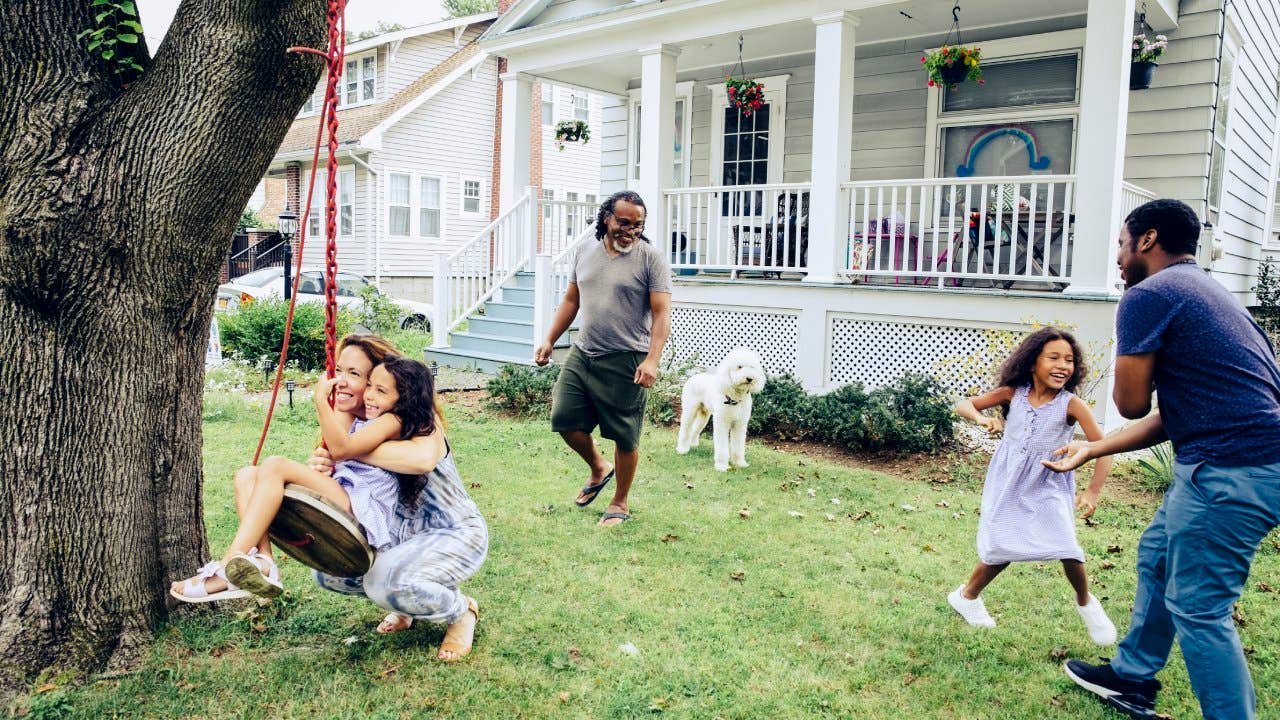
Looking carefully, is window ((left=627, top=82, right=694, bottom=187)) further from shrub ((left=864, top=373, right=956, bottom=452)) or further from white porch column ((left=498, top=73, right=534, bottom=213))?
shrub ((left=864, top=373, right=956, bottom=452))

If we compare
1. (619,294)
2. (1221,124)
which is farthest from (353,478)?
(1221,124)

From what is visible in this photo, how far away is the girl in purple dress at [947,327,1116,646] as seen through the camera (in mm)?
3553

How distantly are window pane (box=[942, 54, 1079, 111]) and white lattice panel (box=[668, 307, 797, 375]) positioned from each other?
131 inches

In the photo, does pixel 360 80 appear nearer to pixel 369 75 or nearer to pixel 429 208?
pixel 369 75

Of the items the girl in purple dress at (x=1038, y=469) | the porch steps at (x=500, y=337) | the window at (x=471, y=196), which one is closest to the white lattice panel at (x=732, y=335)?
the porch steps at (x=500, y=337)

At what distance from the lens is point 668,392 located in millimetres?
8648

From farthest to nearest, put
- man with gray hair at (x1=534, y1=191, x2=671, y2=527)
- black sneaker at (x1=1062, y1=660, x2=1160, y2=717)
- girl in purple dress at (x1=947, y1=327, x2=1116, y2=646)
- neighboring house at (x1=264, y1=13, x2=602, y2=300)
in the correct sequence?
1. neighboring house at (x1=264, y1=13, x2=602, y2=300)
2. man with gray hair at (x1=534, y1=191, x2=671, y2=527)
3. girl in purple dress at (x1=947, y1=327, x2=1116, y2=646)
4. black sneaker at (x1=1062, y1=660, x2=1160, y2=717)

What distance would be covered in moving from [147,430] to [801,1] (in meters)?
7.77

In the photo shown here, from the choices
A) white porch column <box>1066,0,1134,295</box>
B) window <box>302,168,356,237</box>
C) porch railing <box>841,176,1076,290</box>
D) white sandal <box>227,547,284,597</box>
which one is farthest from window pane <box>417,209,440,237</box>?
white sandal <box>227,547,284,597</box>

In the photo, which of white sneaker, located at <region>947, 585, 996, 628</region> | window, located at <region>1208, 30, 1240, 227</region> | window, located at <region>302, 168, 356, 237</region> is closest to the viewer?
white sneaker, located at <region>947, 585, 996, 628</region>

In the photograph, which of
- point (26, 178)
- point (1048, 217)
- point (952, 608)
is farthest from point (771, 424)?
A: point (26, 178)

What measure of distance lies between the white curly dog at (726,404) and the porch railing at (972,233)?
263 cm

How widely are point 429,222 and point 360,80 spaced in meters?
4.45

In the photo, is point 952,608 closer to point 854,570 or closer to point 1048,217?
point 854,570
